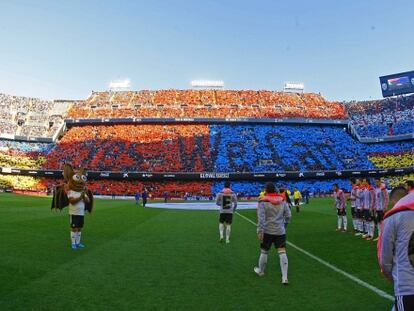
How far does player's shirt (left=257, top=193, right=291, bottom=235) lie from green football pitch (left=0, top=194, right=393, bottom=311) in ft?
3.64

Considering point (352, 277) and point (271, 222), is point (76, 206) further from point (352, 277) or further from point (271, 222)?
point (352, 277)

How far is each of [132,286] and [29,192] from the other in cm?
4738

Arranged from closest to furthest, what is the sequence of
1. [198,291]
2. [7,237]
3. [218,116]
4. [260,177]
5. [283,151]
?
1. [198,291]
2. [7,237]
3. [260,177]
4. [283,151]
5. [218,116]

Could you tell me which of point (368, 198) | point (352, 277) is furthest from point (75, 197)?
point (368, 198)

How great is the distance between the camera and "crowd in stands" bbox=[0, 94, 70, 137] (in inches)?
2576

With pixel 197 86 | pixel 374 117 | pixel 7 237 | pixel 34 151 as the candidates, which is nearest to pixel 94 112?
pixel 34 151

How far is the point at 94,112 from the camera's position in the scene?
2781 inches

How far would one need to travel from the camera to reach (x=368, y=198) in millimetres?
14898

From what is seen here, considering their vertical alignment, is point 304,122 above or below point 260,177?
above

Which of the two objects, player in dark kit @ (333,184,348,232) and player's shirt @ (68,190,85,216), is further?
player in dark kit @ (333,184,348,232)

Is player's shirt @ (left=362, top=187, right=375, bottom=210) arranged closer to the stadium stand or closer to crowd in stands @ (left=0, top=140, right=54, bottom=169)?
the stadium stand

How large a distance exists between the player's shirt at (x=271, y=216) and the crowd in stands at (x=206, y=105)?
59.7 m

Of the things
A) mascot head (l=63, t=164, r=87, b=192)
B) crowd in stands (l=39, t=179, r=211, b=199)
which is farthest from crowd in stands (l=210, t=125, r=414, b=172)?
mascot head (l=63, t=164, r=87, b=192)

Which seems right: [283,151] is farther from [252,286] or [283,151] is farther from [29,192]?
[252,286]
